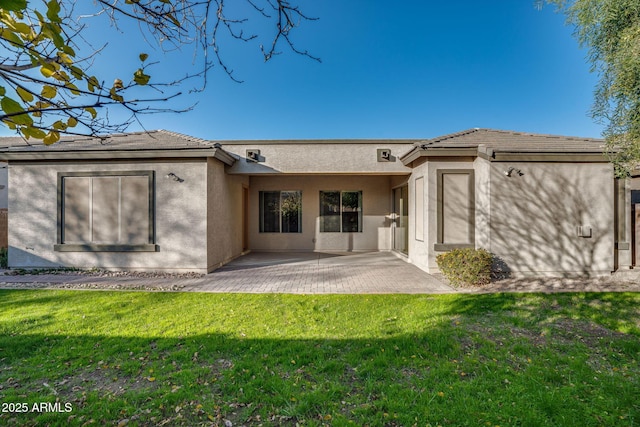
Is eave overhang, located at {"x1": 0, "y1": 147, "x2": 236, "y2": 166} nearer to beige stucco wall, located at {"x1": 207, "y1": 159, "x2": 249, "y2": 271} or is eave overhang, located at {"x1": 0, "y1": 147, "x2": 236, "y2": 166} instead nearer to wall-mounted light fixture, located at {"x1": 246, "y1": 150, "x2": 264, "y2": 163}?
beige stucco wall, located at {"x1": 207, "y1": 159, "x2": 249, "y2": 271}

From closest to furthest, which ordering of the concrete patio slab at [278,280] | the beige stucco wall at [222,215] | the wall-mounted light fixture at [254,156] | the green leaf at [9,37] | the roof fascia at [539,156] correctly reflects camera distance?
the green leaf at [9,37] → the concrete patio slab at [278,280] → the roof fascia at [539,156] → the beige stucco wall at [222,215] → the wall-mounted light fixture at [254,156]

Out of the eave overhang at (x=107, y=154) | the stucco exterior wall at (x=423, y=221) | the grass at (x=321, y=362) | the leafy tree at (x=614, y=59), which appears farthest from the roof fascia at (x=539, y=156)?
the eave overhang at (x=107, y=154)

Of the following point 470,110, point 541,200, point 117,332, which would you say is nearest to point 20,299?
point 117,332

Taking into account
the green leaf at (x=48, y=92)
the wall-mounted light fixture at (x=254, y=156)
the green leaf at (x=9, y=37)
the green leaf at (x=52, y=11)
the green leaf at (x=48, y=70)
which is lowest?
the green leaf at (x=48, y=92)

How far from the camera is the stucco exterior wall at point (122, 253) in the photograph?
8273 millimetres

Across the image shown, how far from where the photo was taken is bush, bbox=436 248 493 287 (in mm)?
6828

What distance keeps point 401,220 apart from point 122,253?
9.48 metres

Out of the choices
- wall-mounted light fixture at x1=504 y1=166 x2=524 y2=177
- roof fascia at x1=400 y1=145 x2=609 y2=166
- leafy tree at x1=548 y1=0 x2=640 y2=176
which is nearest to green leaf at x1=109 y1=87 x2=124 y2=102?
leafy tree at x1=548 y1=0 x2=640 y2=176

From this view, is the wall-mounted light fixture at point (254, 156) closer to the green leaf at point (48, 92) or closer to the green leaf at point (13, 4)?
the green leaf at point (48, 92)

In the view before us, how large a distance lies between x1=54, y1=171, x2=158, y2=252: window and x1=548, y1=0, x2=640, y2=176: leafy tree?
1010cm

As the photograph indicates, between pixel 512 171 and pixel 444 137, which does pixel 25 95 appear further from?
pixel 444 137

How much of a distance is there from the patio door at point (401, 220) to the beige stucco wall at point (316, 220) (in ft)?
1.93

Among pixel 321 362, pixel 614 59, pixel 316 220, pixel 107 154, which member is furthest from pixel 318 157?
pixel 321 362

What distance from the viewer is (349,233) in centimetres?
1302
